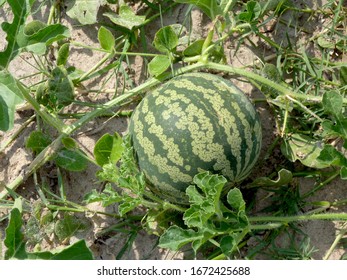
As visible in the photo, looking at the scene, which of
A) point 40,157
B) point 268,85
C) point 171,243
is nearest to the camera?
point 171,243

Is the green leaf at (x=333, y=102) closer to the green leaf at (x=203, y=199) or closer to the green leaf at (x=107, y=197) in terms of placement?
the green leaf at (x=203, y=199)

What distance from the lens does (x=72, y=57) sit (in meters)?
3.48

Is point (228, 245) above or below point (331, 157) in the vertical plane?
below

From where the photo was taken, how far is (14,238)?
2.48 meters

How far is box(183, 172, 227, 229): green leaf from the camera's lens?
99.5 inches

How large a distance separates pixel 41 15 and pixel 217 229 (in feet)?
5.61

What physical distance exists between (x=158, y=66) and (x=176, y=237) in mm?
894

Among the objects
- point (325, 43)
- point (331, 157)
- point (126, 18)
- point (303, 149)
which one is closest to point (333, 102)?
point (331, 157)

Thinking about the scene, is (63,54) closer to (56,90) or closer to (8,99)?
(56,90)

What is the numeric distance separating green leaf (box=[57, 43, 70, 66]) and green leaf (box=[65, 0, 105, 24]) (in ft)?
0.57

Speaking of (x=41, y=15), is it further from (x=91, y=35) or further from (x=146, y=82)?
(x=146, y=82)

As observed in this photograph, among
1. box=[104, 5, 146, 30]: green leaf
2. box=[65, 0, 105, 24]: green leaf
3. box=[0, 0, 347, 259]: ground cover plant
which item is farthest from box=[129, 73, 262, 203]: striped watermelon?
box=[65, 0, 105, 24]: green leaf

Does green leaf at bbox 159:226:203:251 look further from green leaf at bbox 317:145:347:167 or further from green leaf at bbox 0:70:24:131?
green leaf at bbox 0:70:24:131

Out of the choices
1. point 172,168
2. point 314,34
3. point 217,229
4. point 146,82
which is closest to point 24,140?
point 146,82
